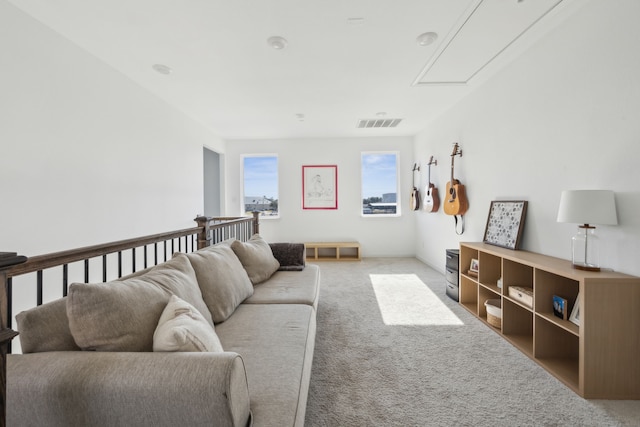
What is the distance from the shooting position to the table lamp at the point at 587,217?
1.71 m

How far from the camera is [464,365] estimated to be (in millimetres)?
1926

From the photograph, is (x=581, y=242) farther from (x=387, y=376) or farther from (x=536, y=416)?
(x=387, y=376)

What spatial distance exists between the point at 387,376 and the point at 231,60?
3.07m

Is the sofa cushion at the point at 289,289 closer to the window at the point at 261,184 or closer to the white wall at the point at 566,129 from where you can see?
the white wall at the point at 566,129

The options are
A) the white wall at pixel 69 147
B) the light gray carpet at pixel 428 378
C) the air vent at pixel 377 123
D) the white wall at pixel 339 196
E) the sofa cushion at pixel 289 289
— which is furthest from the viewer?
the white wall at pixel 339 196

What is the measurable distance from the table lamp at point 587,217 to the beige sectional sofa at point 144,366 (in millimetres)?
1944

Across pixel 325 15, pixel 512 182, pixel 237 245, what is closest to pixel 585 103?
pixel 512 182

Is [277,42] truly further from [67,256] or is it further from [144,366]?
[144,366]

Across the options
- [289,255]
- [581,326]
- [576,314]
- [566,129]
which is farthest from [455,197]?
[289,255]

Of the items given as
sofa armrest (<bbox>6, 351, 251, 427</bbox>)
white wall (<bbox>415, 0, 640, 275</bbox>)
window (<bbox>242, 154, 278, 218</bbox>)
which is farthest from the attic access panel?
window (<bbox>242, 154, 278, 218</bbox>)

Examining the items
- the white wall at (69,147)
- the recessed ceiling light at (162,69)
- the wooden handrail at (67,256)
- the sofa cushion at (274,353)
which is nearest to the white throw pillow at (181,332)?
the sofa cushion at (274,353)

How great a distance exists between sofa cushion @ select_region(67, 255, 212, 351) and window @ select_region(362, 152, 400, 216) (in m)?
4.99

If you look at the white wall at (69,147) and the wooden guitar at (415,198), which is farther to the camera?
the wooden guitar at (415,198)

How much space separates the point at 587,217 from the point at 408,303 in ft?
6.12
